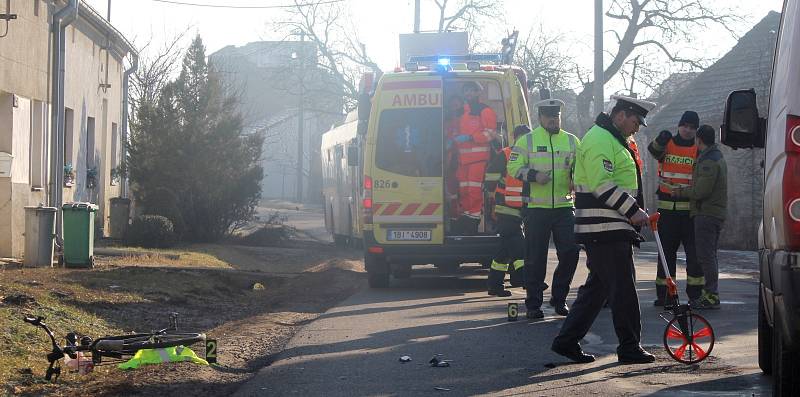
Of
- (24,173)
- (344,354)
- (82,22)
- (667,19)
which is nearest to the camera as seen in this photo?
(344,354)

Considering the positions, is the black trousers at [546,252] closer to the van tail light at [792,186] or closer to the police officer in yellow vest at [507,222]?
the police officer in yellow vest at [507,222]

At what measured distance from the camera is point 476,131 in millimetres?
14680

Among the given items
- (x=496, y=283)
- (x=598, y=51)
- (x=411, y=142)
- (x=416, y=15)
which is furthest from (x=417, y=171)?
(x=416, y=15)

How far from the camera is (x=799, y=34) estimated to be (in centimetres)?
539

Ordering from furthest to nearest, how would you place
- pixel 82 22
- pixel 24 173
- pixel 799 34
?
pixel 82 22 → pixel 24 173 → pixel 799 34

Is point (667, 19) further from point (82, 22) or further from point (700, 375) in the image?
point (700, 375)

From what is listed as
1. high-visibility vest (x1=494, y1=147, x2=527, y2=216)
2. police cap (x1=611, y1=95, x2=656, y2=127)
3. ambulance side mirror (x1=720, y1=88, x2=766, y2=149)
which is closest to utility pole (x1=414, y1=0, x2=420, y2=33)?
high-visibility vest (x1=494, y1=147, x2=527, y2=216)

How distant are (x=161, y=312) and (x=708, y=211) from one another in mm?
5565

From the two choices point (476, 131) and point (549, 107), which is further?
point (476, 131)

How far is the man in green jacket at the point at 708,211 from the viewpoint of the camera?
1170cm

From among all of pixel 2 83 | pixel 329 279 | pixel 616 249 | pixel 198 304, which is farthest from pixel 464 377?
pixel 2 83

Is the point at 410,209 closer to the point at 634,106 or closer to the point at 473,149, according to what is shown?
the point at 473,149

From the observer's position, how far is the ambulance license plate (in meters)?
14.6

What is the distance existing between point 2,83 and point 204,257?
4973 mm
